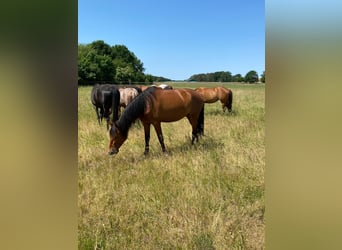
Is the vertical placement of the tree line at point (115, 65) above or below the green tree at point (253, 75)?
above

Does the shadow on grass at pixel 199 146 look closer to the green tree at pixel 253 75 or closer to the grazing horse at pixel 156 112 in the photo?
the grazing horse at pixel 156 112

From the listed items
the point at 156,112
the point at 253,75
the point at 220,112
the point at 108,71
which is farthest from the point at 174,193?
the point at 220,112

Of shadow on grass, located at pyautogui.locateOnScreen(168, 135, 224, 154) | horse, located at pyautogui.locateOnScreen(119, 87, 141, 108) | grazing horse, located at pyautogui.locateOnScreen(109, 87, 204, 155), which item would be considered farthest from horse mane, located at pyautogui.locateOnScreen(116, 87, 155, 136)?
horse, located at pyautogui.locateOnScreen(119, 87, 141, 108)

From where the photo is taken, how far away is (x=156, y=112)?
10.1ft

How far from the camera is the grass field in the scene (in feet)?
4.20

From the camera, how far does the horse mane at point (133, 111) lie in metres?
2.87

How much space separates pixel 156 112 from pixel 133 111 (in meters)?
0.28

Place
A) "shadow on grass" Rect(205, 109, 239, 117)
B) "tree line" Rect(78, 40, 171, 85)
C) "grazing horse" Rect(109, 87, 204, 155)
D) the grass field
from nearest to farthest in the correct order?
the grass field
"tree line" Rect(78, 40, 171, 85)
"grazing horse" Rect(109, 87, 204, 155)
"shadow on grass" Rect(205, 109, 239, 117)

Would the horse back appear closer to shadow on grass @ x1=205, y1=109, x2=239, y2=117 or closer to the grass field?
the grass field

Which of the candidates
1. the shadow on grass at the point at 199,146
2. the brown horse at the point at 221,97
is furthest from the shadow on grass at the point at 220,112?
the shadow on grass at the point at 199,146

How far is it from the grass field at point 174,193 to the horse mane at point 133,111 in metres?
0.26

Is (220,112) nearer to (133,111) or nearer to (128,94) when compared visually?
(128,94)
